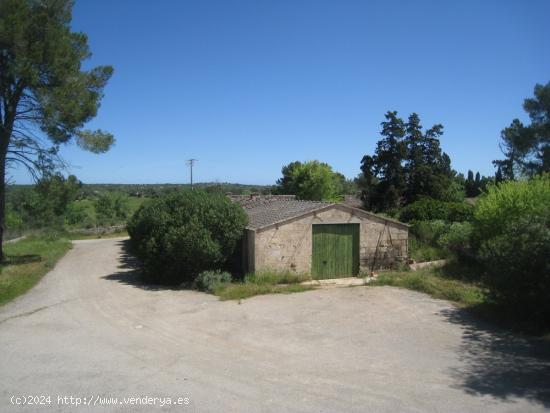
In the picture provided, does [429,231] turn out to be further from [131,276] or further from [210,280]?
[131,276]

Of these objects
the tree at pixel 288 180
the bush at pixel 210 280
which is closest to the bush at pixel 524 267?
the bush at pixel 210 280

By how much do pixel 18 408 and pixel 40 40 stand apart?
16.4m

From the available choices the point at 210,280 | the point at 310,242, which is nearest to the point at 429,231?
the point at 310,242

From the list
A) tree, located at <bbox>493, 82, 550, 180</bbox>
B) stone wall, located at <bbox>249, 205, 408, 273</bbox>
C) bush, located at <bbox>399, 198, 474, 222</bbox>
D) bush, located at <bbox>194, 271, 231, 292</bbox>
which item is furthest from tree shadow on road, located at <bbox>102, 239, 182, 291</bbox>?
tree, located at <bbox>493, 82, 550, 180</bbox>

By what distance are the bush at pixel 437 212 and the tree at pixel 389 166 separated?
14.4m

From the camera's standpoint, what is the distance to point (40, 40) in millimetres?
17766

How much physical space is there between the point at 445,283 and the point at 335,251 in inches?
163

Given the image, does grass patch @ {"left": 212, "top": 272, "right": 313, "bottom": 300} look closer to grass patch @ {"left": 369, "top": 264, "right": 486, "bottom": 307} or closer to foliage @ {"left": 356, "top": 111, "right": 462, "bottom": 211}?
grass patch @ {"left": 369, "top": 264, "right": 486, "bottom": 307}

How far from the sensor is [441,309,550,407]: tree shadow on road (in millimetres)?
6426

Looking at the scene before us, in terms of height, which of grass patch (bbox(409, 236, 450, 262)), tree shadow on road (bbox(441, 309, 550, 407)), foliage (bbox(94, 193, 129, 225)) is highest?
foliage (bbox(94, 193, 129, 225))

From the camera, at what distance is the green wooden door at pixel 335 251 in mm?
16245

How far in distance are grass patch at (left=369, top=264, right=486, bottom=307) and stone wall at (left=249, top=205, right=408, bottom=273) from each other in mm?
1049

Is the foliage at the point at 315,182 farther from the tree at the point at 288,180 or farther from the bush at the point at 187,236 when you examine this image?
the bush at the point at 187,236

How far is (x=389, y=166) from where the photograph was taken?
1572 inches
